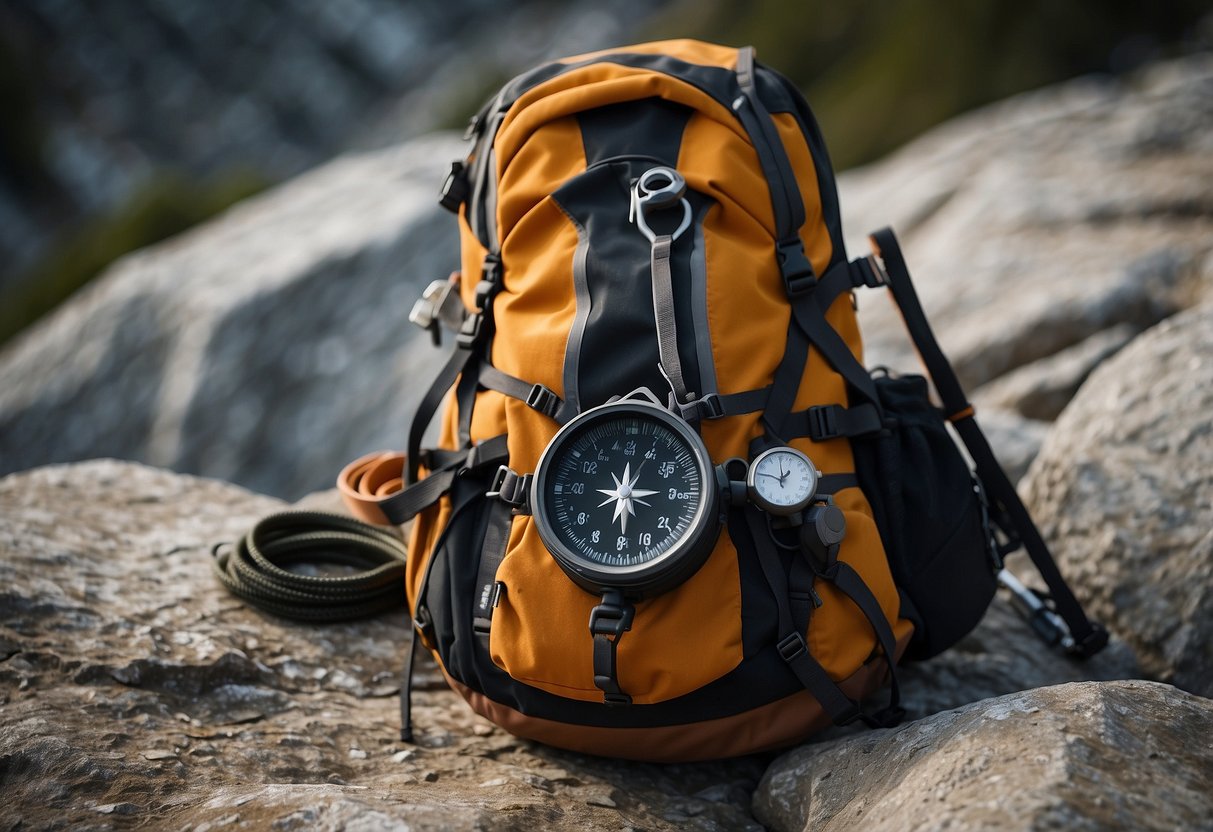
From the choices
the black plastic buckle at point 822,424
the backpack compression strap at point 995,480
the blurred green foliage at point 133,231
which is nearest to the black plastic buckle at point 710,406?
the black plastic buckle at point 822,424

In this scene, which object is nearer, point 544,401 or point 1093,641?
point 544,401

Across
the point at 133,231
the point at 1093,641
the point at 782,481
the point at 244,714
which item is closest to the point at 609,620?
the point at 782,481

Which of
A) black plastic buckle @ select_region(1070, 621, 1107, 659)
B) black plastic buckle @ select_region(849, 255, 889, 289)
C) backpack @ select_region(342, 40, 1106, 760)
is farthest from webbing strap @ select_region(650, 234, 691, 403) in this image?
black plastic buckle @ select_region(1070, 621, 1107, 659)

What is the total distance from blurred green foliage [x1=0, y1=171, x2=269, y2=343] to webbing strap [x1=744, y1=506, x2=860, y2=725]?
36272 mm

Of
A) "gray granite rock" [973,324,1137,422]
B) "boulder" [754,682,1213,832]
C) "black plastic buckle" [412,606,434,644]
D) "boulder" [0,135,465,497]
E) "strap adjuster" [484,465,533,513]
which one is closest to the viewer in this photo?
"boulder" [754,682,1213,832]

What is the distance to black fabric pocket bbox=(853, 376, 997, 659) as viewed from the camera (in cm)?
308

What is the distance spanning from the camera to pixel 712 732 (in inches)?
113

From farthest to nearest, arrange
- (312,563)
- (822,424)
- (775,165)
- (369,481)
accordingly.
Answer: (312,563)
(369,481)
(775,165)
(822,424)

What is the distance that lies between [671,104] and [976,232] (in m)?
5.07

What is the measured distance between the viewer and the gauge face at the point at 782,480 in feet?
8.90

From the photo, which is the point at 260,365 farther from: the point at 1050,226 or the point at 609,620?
the point at 1050,226

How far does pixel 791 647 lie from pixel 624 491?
0.67 meters

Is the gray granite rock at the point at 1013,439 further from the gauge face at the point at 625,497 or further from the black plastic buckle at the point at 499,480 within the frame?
the black plastic buckle at the point at 499,480

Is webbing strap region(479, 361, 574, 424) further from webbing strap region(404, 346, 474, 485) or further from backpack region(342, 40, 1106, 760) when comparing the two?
webbing strap region(404, 346, 474, 485)
